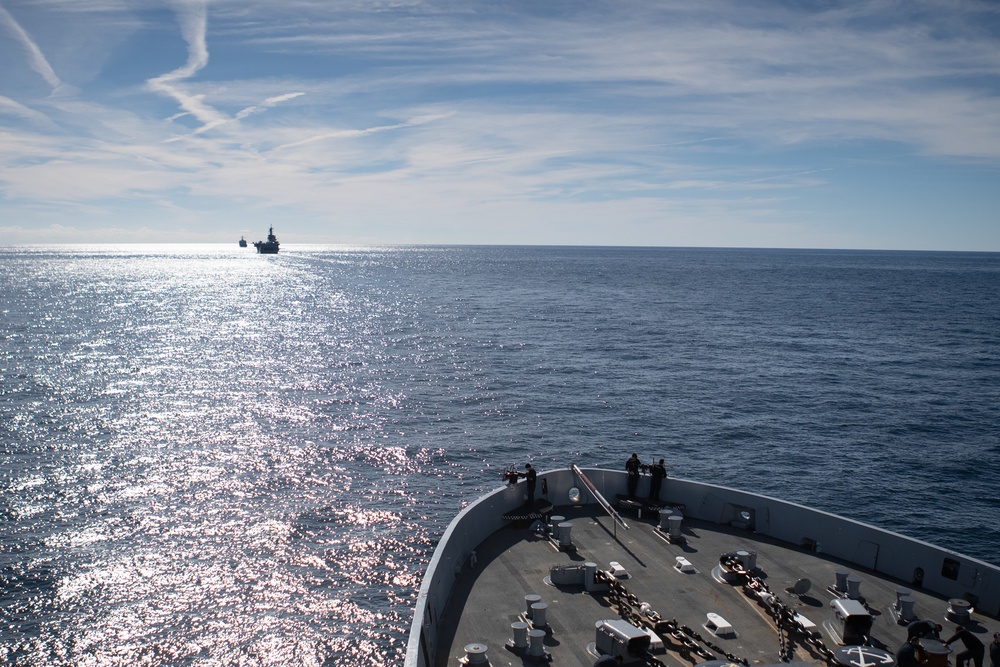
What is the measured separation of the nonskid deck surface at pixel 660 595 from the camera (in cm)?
1523

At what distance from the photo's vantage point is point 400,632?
93.4 ft

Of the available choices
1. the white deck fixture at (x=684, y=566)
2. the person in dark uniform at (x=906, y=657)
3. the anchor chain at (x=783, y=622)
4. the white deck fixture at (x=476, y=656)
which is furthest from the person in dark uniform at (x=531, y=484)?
the person in dark uniform at (x=906, y=657)

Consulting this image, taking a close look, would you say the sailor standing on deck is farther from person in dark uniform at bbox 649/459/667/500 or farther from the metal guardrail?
person in dark uniform at bbox 649/459/667/500

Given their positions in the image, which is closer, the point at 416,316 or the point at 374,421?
the point at 374,421

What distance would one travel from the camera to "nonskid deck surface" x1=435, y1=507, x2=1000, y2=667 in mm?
15234

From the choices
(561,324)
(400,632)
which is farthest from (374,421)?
(561,324)

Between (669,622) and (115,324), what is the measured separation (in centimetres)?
12840

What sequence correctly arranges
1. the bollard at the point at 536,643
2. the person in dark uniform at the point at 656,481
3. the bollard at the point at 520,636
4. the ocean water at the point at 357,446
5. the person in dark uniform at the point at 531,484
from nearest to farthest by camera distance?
the bollard at the point at 536,643 → the bollard at the point at 520,636 → the person in dark uniform at the point at 531,484 → the person in dark uniform at the point at 656,481 → the ocean water at the point at 357,446

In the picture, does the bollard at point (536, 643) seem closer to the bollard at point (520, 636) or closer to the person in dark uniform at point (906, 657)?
the bollard at point (520, 636)

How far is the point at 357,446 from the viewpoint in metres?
51.9

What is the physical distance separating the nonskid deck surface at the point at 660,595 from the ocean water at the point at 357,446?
11.0 meters

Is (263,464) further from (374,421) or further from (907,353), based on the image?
(907,353)

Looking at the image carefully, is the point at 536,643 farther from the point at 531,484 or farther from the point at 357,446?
the point at 357,446

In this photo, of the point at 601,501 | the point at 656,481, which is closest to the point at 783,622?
the point at 601,501
